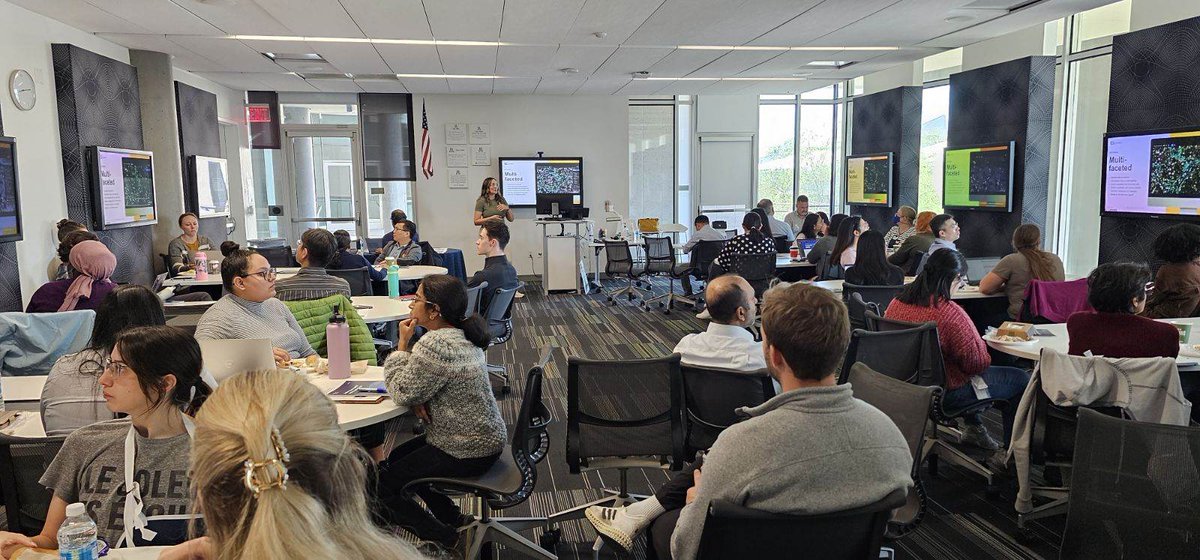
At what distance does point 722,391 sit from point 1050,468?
1.56 m

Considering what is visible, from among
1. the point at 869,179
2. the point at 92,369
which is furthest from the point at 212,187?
the point at 869,179

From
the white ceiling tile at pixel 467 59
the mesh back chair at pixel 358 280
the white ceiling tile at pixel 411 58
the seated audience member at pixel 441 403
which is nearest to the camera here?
the seated audience member at pixel 441 403

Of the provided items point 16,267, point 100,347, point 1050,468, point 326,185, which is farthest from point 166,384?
point 326,185

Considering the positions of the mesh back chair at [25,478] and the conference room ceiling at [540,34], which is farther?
the conference room ceiling at [540,34]

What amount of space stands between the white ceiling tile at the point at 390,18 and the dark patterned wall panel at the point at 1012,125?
5.93 metres

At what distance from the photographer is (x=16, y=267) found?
5.71m

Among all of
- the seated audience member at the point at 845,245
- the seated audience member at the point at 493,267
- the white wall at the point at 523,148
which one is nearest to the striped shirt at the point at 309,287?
the seated audience member at the point at 493,267

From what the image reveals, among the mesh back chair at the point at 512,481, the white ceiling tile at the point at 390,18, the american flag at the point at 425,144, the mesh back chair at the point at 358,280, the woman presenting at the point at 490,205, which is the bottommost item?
the mesh back chair at the point at 512,481

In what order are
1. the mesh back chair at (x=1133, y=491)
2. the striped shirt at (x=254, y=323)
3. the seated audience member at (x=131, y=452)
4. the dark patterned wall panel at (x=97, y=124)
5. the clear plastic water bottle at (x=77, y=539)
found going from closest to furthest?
the clear plastic water bottle at (x=77, y=539) < the seated audience member at (x=131, y=452) < the mesh back chair at (x=1133, y=491) < the striped shirt at (x=254, y=323) < the dark patterned wall panel at (x=97, y=124)

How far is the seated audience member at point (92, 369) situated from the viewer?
8.02ft

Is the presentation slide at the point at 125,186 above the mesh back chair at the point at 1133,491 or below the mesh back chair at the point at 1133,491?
above

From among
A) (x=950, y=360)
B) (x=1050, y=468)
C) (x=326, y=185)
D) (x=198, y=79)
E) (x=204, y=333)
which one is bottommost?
(x=1050, y=468)

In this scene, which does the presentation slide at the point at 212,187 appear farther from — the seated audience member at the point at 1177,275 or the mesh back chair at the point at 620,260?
the seated audience member at the point at 1177,275

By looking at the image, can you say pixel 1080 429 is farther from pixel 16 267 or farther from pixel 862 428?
pixel 16 267
